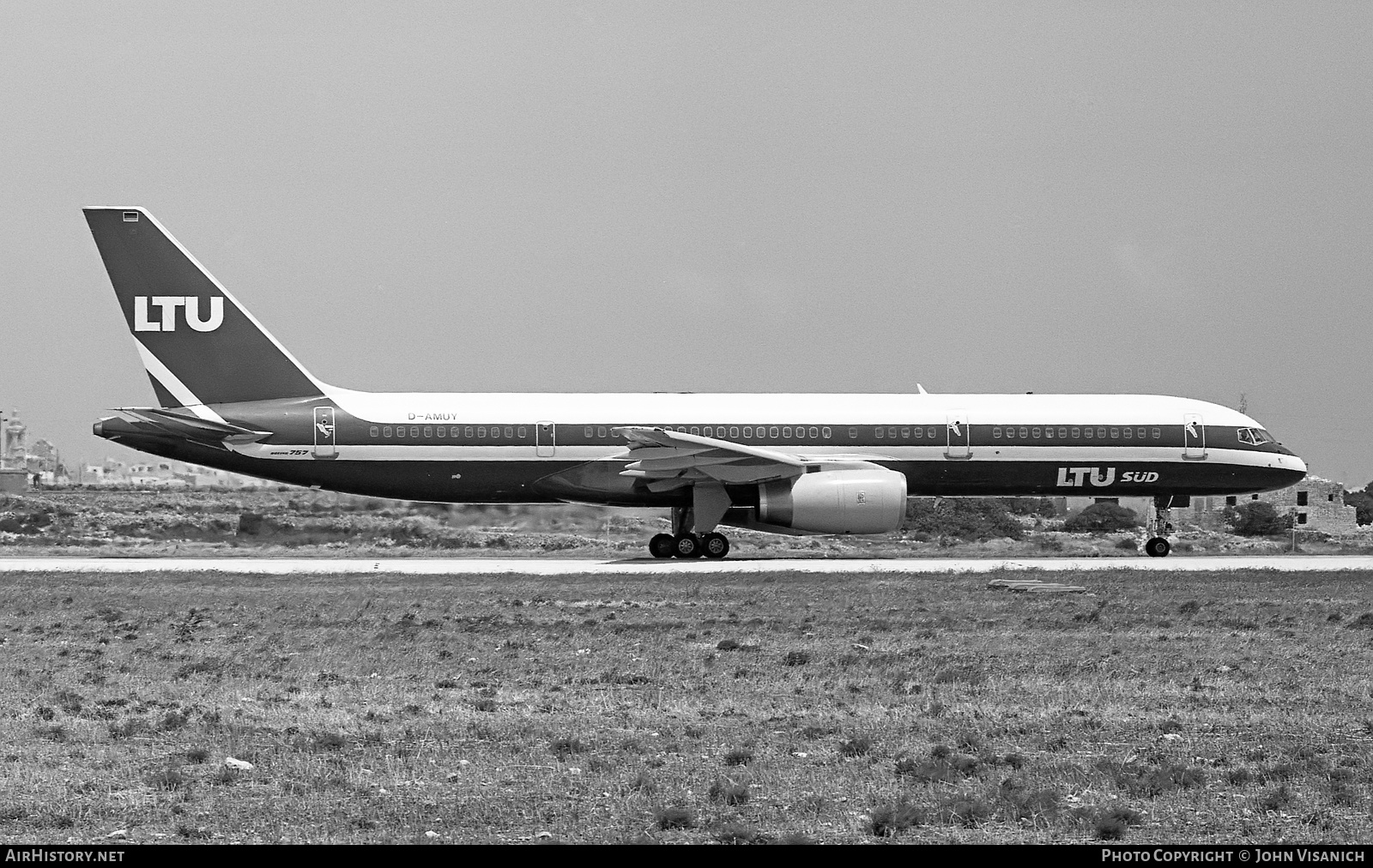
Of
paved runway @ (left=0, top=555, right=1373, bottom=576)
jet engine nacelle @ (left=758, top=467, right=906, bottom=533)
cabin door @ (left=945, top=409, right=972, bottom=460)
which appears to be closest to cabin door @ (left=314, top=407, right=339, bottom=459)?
paved runway @ (left=0, top=555, right=1373, bottom=576)

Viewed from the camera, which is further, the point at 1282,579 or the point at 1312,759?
the point at 1282,579

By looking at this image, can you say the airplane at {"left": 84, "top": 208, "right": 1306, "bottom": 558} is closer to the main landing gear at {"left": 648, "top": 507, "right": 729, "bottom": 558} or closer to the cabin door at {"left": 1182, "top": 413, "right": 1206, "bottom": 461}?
the main landing gear at {"left": 648, "top": 507, "right": 729, "bottom": 558}

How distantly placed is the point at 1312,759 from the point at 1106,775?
1.43 m

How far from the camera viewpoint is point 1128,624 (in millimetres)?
16859

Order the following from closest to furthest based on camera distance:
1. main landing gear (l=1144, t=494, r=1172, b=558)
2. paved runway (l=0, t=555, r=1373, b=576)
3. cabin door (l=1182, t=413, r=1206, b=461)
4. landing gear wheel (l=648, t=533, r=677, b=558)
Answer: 1. paved runway (l=0, t=555, r=1373, b=576)
2. landing gear wheel (l=648, t=533, r=677, b=558)
3. cabin door (l=1182, t=413, r=1206, b=461)
4. main landing gear (l=1144, t=494, r=1172, b=558)

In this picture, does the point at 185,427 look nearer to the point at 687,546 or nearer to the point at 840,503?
the point at 687,546

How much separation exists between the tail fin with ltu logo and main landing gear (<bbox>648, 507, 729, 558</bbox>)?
801cm

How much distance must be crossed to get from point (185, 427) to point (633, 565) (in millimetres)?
9244

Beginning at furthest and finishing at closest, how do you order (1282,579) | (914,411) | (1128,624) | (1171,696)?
(914,411) < (1282,579) < (1128,624) < (1171,696)

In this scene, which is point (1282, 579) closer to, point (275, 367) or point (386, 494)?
point (386, 494)

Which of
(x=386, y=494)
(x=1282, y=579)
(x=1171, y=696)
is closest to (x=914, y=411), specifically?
(x=1282, y=579)

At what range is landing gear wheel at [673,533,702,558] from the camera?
29.3 meters

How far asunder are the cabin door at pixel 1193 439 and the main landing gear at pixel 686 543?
10.3 meters

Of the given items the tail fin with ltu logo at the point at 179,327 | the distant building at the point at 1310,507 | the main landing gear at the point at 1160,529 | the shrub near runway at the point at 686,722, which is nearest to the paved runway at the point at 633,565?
the main landing gear at the point at 1160,529
